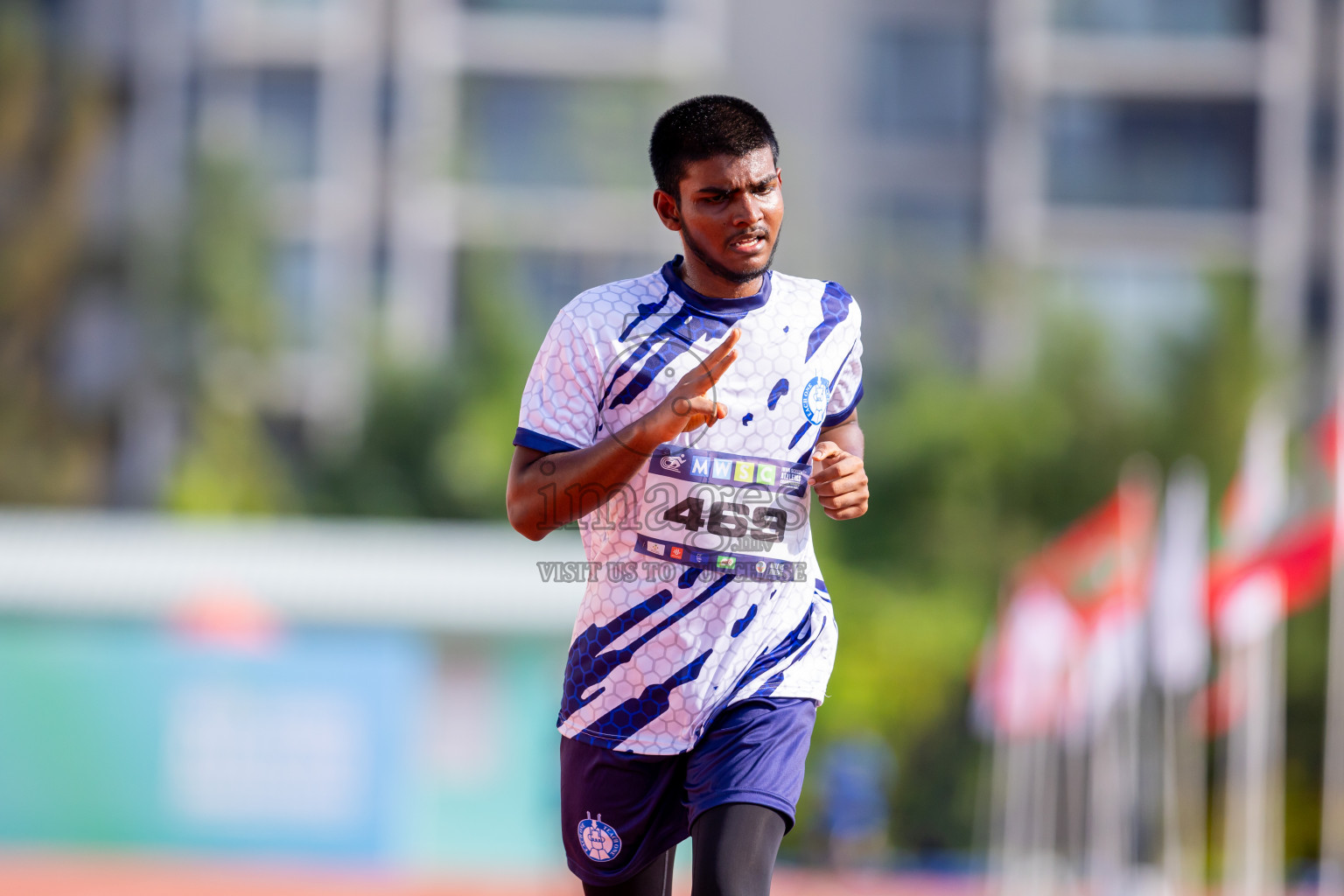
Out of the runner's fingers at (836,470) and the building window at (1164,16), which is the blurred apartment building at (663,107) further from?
the runner's fingers at (836,470)

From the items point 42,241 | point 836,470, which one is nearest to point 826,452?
point 836,470

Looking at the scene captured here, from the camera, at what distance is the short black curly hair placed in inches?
119

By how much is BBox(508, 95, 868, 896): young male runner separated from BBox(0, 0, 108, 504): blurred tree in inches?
1048

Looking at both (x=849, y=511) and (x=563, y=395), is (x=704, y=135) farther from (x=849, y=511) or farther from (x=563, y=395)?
(x=849, y=511)

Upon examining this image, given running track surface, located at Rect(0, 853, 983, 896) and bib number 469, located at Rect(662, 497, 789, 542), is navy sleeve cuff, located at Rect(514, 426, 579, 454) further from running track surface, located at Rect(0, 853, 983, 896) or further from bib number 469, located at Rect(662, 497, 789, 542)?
running track surface, located at Rect(0, 853, 983, 896)

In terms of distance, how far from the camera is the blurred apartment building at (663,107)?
2933 cm

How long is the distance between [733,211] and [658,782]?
3.42 feet

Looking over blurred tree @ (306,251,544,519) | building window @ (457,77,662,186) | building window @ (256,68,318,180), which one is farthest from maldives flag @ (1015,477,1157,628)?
building window @ (256,68,318,180)

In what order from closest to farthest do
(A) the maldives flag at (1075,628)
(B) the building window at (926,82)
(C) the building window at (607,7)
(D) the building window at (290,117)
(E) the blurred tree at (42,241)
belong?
(A) the maldives flag at (1075,628)
(E) the blurred tree at (42,241)
(C) the building window at (607,7)
(D) the building window at (290,117)
(B) the building window at (926,82)

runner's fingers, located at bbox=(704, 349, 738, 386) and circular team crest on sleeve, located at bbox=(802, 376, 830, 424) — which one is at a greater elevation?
runner's fingers, located at bbox=(704, 349, 738, 386)

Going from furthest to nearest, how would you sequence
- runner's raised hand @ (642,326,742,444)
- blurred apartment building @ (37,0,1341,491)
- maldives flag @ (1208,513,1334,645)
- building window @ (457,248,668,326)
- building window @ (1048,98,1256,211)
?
building window @ (1048,98,1256,211) < blurred apartment building @ (37,0,1341,491) < building window @ (457,248,668,326) < maldives flag @ (1208,513,1334,645) < runner's raised hand @ (642,326,742,444)

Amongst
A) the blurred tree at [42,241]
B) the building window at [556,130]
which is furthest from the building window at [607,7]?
the blurred tree at [42,241]

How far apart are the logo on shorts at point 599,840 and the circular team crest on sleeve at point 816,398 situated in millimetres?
837

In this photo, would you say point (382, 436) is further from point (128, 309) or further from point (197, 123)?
point (197, 123)
